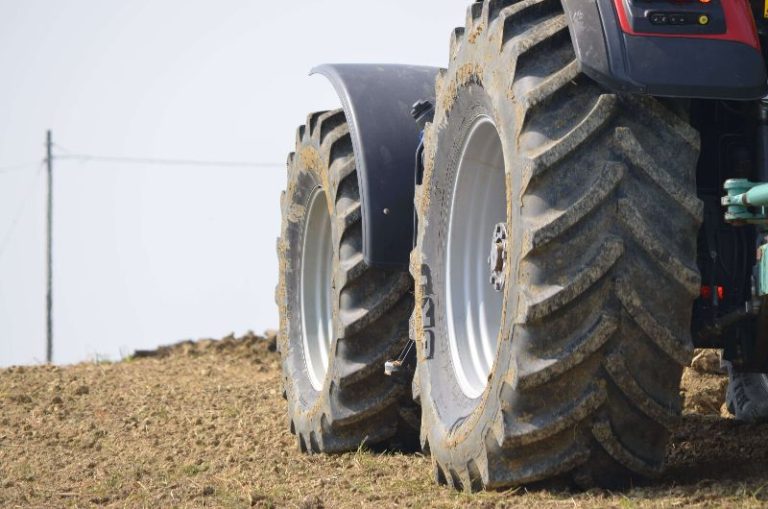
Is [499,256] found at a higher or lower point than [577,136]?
lower

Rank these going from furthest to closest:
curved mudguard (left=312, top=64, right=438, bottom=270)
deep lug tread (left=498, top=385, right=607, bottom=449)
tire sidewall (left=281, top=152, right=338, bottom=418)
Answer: tire sidewall (left=281, top=152, right=338, bottom=418), curved mudguard (left=312, top=64, right=438, bottom=270), deep lug tread (left=498, top=385, right=607, bottom=449)

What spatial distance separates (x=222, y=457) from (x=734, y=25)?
322cm

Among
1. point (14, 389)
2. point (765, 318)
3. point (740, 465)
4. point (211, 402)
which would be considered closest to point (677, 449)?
point (740, 465)

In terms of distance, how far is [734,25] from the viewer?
13.5 ft

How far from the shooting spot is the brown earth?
15.1 feet

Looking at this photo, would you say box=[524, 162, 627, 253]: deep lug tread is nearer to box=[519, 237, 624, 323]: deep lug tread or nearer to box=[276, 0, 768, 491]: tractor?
box=[276, 0, 768, 491]: tractor

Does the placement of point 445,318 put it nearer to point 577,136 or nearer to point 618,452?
point 618,452

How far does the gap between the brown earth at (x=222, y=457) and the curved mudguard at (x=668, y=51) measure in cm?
126

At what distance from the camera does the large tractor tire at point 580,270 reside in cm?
404

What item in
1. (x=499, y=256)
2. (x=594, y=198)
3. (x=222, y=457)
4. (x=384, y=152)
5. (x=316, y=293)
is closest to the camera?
(x=594, y=198)

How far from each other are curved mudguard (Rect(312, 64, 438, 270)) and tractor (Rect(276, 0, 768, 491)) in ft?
1.45

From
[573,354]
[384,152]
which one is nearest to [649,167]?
[573,354]

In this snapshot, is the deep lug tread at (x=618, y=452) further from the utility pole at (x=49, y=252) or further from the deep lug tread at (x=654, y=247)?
the utility pole at (x=49, y=252)

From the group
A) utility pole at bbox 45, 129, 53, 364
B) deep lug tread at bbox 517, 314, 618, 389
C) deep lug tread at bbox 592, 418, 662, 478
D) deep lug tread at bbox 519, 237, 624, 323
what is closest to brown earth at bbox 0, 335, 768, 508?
deep lug tread at bbox 592, 418, 662, 478
